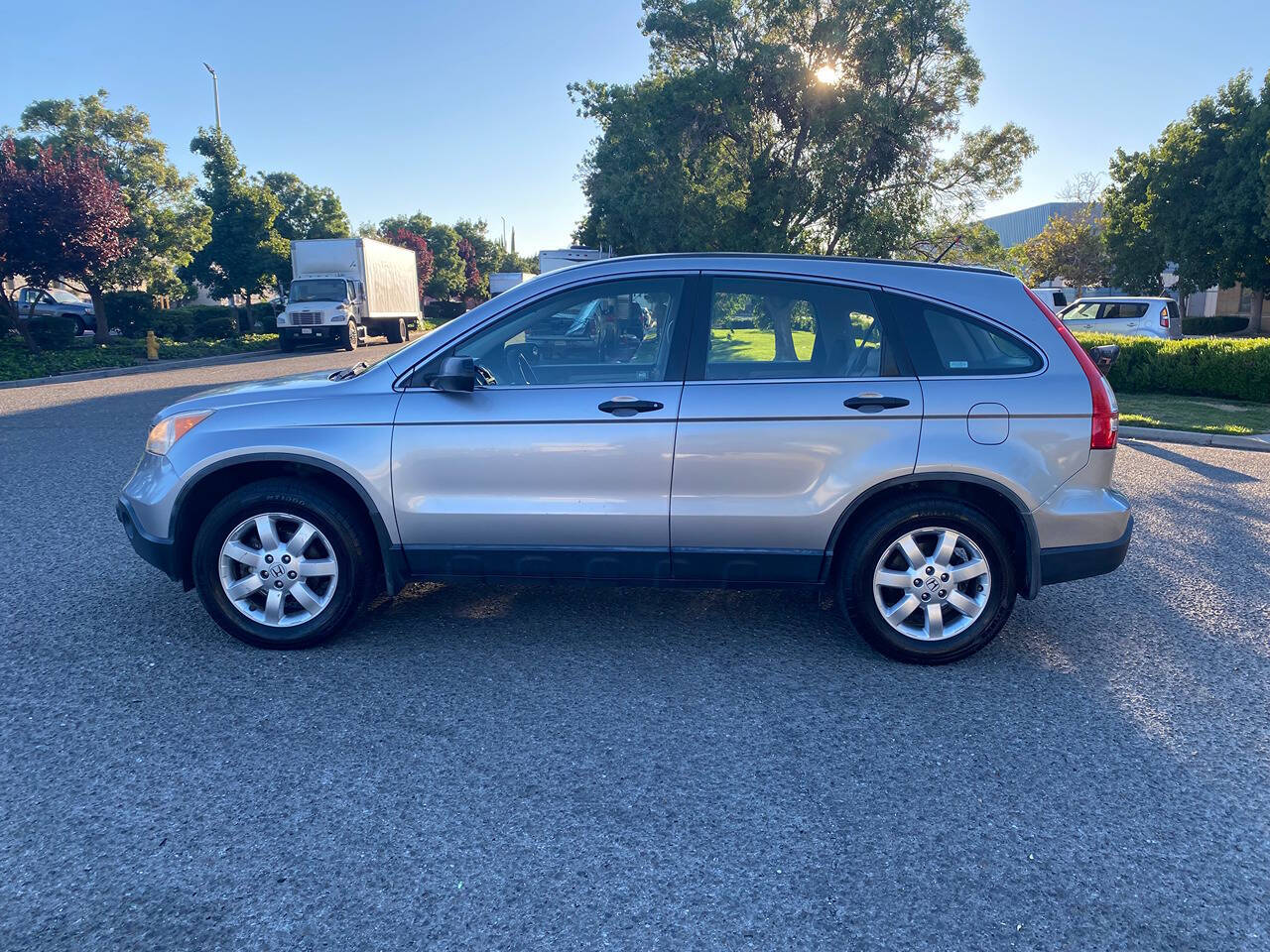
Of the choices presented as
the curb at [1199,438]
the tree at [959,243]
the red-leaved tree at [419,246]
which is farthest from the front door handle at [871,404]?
the red-leaved tree at [419,246]

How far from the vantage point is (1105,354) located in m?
15.2

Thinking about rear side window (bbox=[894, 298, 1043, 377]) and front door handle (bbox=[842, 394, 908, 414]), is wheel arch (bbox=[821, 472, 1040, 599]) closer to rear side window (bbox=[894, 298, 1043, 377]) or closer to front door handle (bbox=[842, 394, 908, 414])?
front door handle (bbox=[842, 394, 908, 414])

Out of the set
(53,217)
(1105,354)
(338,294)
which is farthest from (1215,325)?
(53,217)

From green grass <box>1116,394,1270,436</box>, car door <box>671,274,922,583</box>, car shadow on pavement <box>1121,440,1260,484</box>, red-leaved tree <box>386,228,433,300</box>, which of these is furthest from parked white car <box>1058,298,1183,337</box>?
red-leaved tree <box>386,228,433,300</box>

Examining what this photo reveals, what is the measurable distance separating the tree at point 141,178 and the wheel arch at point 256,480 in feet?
92.0

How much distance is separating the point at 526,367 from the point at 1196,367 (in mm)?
14900

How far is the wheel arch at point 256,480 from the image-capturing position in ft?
14.3

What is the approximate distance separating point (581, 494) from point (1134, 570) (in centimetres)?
393

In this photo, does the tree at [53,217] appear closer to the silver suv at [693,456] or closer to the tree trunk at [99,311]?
the tree trunk at [99,311]

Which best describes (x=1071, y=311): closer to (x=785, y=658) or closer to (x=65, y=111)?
(x=785, y=658)

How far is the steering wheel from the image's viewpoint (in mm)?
4445

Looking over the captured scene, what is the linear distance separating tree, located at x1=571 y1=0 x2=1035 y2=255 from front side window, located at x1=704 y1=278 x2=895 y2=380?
22.1m

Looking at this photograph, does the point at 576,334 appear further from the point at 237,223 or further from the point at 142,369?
the point at 237,223

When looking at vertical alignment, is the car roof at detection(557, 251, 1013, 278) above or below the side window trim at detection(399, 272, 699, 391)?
above
